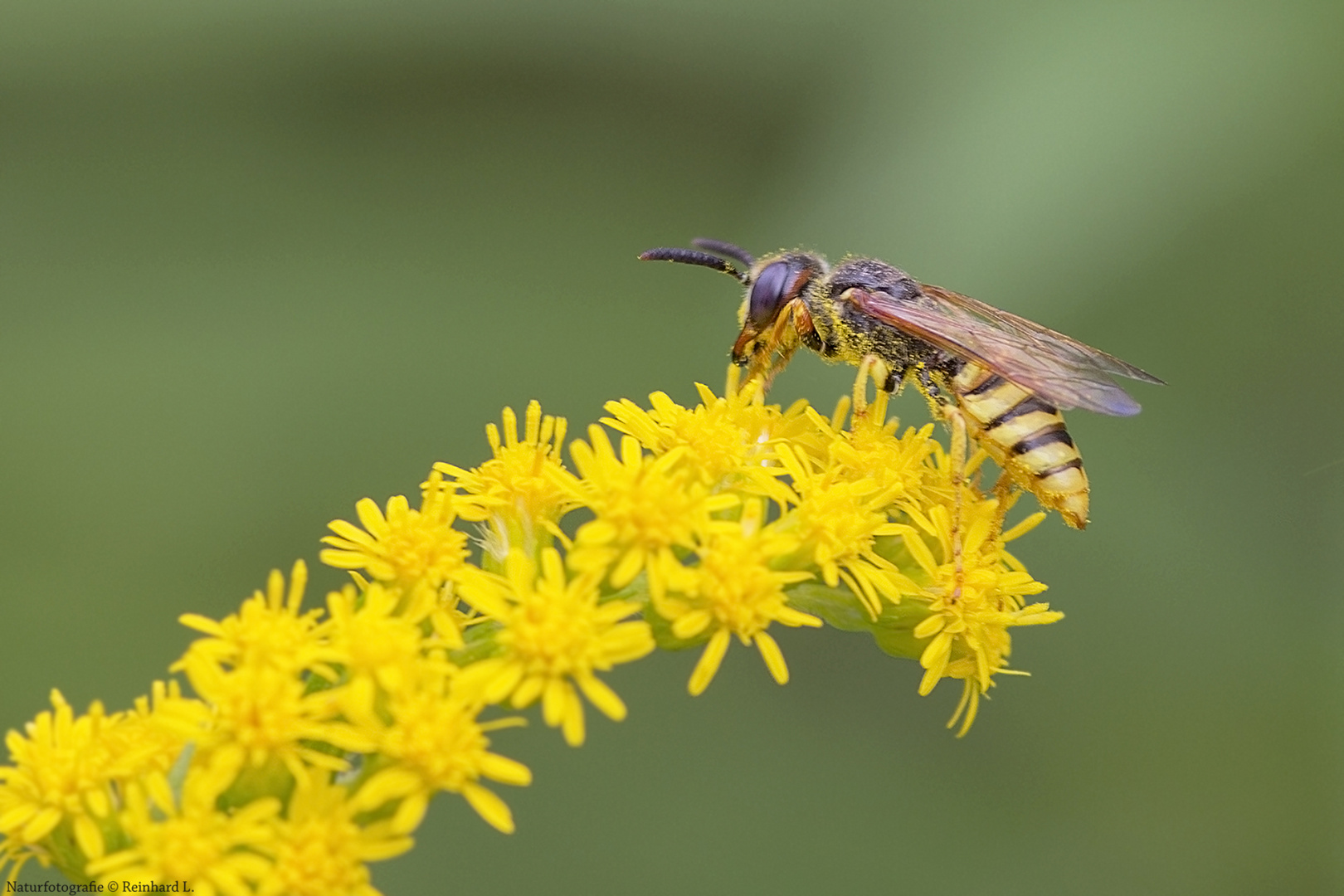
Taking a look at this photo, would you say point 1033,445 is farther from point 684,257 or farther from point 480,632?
point 480,632

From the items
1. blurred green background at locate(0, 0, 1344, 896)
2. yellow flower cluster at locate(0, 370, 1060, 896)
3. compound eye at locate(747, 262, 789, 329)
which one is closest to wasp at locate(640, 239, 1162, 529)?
compound eye at locate(747, 262, 789, 329)

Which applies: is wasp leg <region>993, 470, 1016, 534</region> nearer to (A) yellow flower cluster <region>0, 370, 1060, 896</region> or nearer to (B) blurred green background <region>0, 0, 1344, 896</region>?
(A) yellow flower cluster <region>0, 370, 1060, 896</region>

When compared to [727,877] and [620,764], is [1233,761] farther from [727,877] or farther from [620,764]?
[620,764]

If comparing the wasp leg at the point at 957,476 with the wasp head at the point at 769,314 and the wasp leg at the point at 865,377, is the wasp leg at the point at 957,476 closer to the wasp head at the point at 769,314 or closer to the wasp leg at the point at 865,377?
the wasp leg at the point at 865,377

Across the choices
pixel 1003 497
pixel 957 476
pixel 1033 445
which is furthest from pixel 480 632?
pixel 1033 445

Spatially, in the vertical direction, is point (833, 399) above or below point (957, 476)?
above

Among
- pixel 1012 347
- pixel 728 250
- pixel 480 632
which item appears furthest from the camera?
pixel 728 250

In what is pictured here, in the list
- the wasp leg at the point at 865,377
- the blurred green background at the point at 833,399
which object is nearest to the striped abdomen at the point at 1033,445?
the wasp leg at the point at 865,377

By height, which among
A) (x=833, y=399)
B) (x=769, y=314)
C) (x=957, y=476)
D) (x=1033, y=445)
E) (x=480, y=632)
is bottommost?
(x=480, y=632)
